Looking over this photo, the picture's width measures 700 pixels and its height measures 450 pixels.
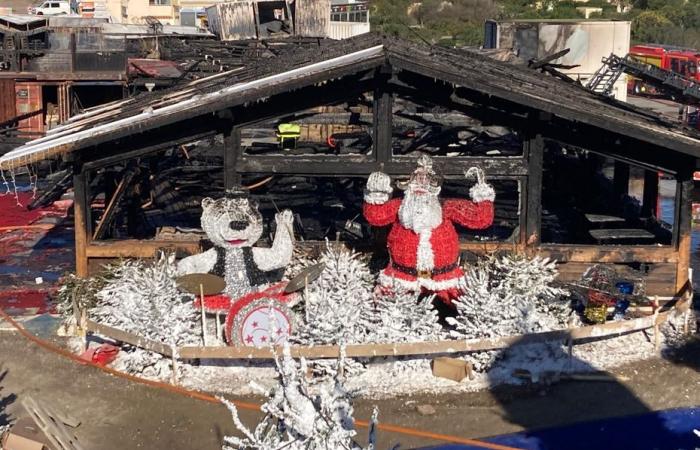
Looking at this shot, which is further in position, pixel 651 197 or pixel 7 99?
pixel 7 99

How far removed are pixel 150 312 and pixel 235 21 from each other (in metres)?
34.9

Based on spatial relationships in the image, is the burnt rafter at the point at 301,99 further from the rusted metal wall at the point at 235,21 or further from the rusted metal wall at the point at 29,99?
the rusted metal wall at the point at 235,21

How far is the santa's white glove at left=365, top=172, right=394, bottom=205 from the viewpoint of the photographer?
11281 mm

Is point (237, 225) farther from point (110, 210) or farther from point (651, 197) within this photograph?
point (651, 197)

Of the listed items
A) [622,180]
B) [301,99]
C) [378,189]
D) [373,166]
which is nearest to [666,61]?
[622,180]

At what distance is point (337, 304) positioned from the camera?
11.1 metres

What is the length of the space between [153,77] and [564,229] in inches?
634

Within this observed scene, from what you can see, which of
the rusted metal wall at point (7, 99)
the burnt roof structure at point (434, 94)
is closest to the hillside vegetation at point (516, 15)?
the rusted metal wall at point (7, 99)

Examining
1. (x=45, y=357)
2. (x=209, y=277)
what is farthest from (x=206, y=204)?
(x=45, y=357)

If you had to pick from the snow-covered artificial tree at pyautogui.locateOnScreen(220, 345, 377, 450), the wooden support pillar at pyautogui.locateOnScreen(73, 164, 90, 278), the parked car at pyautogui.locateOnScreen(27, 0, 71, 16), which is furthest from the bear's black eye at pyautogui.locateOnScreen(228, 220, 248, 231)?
the parked car at pyautogui.locateOnScreen(27, 0, 71, 16)

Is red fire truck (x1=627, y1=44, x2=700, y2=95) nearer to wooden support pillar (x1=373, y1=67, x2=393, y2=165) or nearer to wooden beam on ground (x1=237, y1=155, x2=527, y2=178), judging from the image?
wooden beam on ground (x1=237, y1=155, x2=527, y2=178)

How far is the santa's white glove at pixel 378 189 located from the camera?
37.0ft

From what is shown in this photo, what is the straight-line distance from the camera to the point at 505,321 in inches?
432

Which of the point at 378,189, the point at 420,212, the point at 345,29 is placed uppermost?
the point at 345,29
